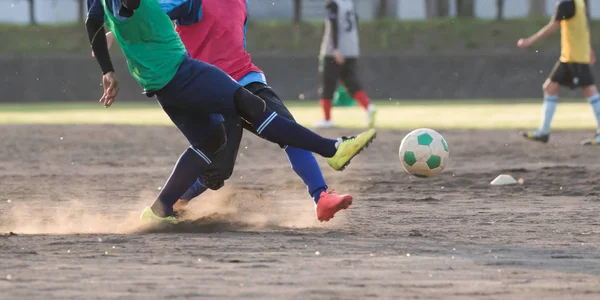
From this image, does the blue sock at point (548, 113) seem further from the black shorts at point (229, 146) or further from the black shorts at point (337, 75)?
the black shorts at point (229, 146)

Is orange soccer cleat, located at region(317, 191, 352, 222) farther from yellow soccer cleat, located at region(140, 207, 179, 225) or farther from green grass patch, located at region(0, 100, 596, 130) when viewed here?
green grass patch, located at region(0, 100, 596, 130)

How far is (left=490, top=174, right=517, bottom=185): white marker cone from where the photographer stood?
10.1m

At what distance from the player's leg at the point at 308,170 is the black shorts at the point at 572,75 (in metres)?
7.36

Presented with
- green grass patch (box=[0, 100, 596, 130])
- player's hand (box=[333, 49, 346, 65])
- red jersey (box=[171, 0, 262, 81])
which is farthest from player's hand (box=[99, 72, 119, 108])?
player's hand (box=[333, 49, 346, 65])

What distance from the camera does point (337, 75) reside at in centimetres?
1861

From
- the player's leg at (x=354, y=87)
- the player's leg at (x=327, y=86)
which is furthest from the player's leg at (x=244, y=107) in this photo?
the player's leg at (x=354, y=87)

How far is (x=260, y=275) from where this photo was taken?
5320mm

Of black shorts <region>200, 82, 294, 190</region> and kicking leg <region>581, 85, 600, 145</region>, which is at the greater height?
black shorts <region>200, 82, 294, 190</region>

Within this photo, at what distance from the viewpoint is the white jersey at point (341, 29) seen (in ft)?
60.6

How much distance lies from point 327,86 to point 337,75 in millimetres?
393

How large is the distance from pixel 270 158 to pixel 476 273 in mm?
7856

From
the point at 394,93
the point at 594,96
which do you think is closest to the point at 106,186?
the point at 594,96

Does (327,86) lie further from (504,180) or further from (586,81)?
(504,180)

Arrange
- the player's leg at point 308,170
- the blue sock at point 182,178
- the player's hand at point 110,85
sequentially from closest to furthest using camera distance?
the player's hand at point 110,85
the player's leg at point 308,170
the blue sock at point 182,178
